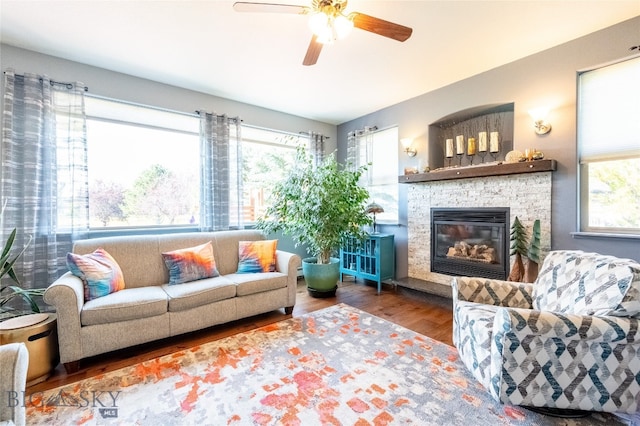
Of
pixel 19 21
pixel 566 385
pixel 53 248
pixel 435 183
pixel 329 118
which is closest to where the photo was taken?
pixel 566 385

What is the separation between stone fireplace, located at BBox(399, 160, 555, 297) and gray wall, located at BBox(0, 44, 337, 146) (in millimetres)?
2297

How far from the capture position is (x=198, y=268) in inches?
112

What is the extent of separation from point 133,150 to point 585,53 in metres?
4.80

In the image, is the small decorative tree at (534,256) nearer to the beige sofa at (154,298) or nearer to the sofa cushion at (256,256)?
the beige sofa at (154,298)

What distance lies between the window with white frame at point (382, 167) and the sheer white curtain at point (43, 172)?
3603 mm

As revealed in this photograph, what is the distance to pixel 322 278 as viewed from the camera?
362 centimetres

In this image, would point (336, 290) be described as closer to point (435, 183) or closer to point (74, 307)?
point (435, 183)

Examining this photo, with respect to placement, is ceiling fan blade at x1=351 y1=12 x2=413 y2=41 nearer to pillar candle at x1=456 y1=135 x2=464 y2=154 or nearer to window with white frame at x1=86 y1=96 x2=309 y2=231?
pillar candle at x1=456 y1=135 x2=464 y2=154

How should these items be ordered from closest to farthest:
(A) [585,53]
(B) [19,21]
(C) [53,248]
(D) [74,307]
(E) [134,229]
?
(D) [74,307] < (B) [19,21] < (A) [585,53] < (C) [53,248] < (E) [134,229]

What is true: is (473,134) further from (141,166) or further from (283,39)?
(141,166)

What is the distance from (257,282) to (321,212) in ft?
3.76

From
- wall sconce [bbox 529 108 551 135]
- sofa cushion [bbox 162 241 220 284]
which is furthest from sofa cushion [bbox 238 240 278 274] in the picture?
wall sconce [bbox 529 108 551 135]

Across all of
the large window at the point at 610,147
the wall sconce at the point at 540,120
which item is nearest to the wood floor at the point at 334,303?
the large window at the point at 610,147

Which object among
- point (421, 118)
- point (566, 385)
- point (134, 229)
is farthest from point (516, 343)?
point (134, 229)
